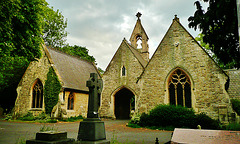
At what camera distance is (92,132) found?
6289 millimetres

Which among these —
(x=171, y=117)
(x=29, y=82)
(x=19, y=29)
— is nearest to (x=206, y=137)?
Answer: (x=171, y=117)

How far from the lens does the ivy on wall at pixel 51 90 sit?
19.2 m

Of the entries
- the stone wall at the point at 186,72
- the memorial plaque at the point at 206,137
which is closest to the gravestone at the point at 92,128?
the memorial plaque at the point at 206,137

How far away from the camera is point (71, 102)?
21562 millimetres

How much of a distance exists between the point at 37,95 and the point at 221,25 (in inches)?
773

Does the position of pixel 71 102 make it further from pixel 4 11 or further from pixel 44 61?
pixel 4 11

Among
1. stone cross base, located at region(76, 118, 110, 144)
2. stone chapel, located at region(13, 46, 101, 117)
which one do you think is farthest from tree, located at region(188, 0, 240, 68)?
stone chapel, located at region(13, 46, 101, 117)

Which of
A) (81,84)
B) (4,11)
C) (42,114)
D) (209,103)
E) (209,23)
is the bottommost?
(42,114)

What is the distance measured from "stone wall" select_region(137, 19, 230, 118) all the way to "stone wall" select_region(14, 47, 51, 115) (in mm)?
11448

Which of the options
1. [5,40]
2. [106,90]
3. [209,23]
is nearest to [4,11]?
[5,40]

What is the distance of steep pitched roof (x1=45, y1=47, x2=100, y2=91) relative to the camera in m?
21.0

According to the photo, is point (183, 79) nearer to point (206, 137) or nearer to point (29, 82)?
point (206, 137)

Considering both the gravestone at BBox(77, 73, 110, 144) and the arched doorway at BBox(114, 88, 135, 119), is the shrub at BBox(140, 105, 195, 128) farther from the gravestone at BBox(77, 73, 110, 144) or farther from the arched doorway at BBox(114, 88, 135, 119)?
the arched doorway at BBox(114, 88, 135, 119)

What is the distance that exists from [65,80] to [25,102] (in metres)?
5.14
